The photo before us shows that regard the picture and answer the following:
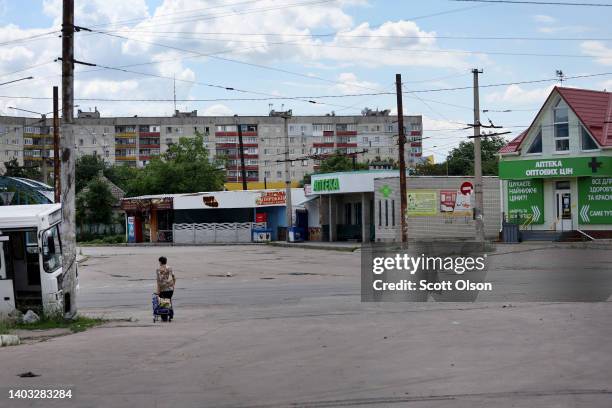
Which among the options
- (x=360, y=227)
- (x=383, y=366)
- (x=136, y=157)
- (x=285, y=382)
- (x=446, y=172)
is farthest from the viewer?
(x=136, y=157)

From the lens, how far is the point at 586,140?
43.7 metres

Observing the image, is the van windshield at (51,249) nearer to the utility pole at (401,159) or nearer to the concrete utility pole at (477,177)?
the concrete utility pole at (477,177)

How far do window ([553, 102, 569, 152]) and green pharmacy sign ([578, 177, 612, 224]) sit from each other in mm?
2388

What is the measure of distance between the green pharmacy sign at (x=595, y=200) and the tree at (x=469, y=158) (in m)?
54.9

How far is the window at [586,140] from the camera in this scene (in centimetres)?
4337

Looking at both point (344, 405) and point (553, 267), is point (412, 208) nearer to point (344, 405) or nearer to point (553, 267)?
point (553, 267)

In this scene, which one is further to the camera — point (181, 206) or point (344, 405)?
point (181, 206)

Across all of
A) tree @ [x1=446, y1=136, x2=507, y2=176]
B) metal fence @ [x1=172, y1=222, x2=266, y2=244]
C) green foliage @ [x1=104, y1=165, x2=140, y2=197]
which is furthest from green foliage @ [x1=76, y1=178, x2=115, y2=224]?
tree @ [x1=446, y1=136, x2=507, y2=176]

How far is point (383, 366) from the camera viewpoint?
413 inches

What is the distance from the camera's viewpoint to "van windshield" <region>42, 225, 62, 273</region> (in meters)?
17.2

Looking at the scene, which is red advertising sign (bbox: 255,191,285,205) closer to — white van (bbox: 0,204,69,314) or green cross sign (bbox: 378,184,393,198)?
green cross sign (bbox: 378,184,393,198)

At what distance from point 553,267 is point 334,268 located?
8.64 m

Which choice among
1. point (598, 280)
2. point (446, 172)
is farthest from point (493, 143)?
point (598, 280)

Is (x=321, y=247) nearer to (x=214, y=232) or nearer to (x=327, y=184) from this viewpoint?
(x=327, y=184)
